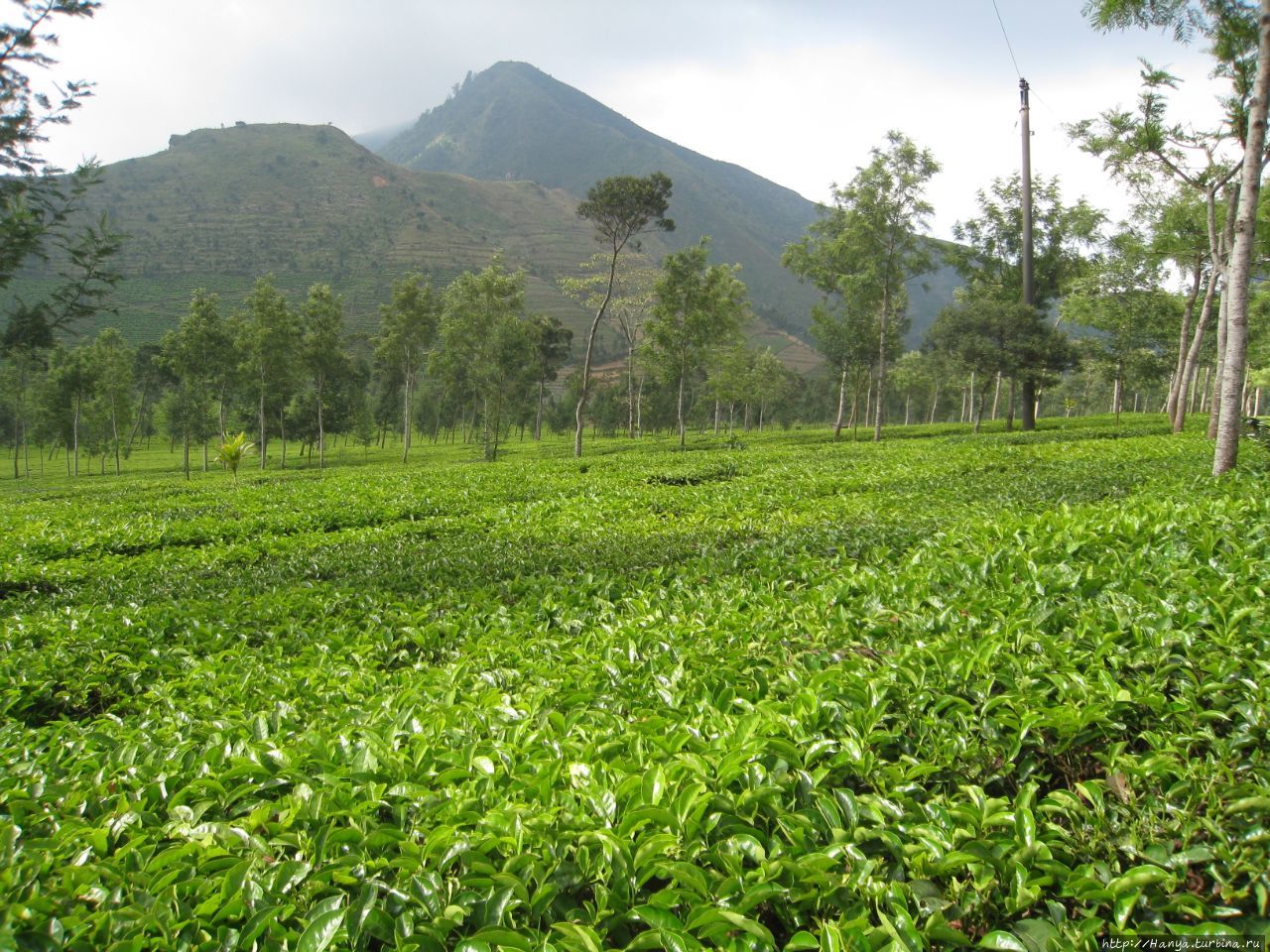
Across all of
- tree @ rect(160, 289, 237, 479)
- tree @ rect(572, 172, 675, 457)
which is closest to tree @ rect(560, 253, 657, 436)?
tree @ rect(572, 172, 675, 457)

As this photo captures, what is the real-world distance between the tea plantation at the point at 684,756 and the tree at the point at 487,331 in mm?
42252

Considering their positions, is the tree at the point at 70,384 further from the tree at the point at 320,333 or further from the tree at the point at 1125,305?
the tree at the point at 1125,305

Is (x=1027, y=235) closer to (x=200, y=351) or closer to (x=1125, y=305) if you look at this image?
(x=1125, y=305)

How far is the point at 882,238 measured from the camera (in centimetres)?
3691

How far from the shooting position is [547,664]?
15.4 ft

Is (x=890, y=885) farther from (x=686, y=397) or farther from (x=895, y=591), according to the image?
(x=686, y=397)

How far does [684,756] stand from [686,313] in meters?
39.9

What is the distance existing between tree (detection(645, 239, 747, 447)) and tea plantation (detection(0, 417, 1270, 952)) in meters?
33.9

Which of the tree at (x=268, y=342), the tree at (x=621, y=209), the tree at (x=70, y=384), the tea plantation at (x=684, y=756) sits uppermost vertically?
the tree at (x=621, y=209)

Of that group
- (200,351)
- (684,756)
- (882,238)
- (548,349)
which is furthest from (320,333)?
(684,756)

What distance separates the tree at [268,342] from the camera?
1813 inches

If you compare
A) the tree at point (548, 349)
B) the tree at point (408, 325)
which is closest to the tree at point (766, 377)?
the tree at point (548, 349)

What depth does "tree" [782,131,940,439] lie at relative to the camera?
3534 cm

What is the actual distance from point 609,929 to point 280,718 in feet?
8.69
